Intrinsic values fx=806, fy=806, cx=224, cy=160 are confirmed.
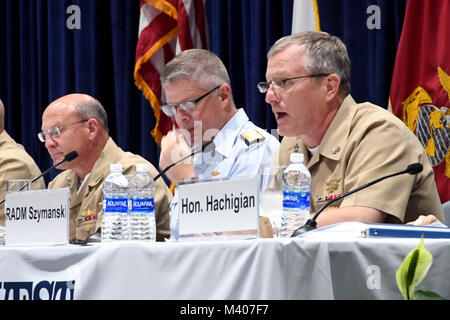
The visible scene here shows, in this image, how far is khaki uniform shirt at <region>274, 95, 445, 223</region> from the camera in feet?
7.15

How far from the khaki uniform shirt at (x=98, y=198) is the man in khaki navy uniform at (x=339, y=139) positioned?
0.61m

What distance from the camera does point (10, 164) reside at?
11.8 ft

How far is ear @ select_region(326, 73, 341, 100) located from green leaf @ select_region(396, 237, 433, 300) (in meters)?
1.58

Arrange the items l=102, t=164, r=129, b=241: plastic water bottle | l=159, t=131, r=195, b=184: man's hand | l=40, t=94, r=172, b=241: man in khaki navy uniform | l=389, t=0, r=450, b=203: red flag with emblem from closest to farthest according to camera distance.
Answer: l=102, t=164, r=129, b=241: plastic water bottle, l=159, t=131, r=195, b=184: man's hand, l=40, t=94, r=172, b=241: man in khaki navy uniform, l=389, t=0, r=450, b=203: red flag with emblem

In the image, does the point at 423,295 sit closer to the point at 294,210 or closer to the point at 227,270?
the point at 227,270

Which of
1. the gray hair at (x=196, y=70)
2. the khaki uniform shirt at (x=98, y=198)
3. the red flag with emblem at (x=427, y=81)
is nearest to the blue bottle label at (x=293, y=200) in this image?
the khaki uniform shirt at (x=98, y=198)

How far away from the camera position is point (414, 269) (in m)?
1.00

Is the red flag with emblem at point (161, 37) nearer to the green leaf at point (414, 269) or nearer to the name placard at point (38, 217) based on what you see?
the name placard at point (38, 217)

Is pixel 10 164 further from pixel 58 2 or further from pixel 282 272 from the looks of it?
pixel 282 272

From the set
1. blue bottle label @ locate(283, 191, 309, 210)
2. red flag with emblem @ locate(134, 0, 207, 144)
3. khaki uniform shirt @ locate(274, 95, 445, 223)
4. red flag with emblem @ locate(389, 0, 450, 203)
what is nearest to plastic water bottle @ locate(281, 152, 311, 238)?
blue bottle label @ locate(283, 191, 309, 210)

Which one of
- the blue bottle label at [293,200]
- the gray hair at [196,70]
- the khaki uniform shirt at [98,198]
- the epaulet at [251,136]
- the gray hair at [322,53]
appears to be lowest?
the khaki uniform shirt at [98,198]

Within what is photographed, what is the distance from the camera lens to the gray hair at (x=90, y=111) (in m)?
3.60

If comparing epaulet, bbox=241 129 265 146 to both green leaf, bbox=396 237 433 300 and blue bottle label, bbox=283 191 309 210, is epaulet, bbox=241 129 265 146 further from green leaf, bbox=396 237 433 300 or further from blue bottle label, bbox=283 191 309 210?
green leaf, bbox=396 237 433 300
